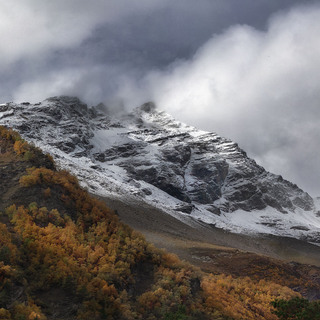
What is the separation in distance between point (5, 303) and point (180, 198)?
132 metres

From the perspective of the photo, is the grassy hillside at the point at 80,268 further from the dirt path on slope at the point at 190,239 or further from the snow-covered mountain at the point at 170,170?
the snow-covered mountain at the point at 170,170

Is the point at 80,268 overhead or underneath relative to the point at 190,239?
underneath

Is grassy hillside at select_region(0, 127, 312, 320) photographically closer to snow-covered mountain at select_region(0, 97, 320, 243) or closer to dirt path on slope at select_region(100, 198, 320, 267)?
dirt path on slope at select_region(100, 198, 320, 267)

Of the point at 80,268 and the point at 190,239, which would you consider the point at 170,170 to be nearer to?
the point at 190,239

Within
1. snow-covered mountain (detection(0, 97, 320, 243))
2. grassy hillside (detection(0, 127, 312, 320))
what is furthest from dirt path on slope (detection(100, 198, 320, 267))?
grassy hillside (detection(0, 127, 312, 320))

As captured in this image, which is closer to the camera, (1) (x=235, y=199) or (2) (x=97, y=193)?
(2) (x=97, y=193)

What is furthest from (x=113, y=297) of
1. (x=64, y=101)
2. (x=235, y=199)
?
(x=64, y=101)

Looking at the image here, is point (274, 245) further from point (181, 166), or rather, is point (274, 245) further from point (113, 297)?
point (113, 297)

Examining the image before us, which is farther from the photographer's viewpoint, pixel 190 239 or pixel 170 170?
pixel 170 170

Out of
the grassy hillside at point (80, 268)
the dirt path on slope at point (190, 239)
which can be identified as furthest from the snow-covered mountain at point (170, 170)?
the grassy hillside at point (80, 268)

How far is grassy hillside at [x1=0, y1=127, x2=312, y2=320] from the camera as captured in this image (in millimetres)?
14219

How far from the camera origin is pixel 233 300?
22.1 metres

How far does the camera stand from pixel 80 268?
16.2 m

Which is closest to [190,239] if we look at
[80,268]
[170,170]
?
[80,268]
